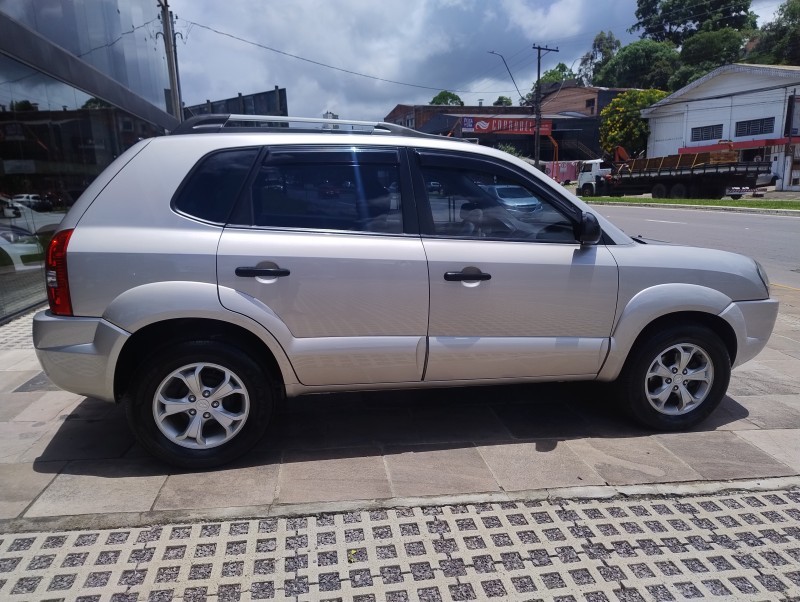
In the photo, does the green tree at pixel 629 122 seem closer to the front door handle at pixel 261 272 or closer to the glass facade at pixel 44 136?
the glass facade at pixel 44 136

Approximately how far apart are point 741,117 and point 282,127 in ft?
150

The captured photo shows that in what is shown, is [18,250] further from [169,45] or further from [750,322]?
[169,45]

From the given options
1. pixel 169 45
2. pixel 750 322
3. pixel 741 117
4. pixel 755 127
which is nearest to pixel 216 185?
pixel 750 322

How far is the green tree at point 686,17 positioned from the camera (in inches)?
2618

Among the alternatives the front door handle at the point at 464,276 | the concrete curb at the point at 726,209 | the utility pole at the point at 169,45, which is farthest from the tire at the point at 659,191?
the front door handle at the point at 464,276

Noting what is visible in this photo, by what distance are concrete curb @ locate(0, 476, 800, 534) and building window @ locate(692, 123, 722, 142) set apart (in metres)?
46.5

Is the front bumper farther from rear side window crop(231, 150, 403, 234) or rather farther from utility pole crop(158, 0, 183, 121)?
utility pole crop(158, 0, 183, 121)

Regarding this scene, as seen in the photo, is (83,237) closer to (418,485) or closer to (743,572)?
(418,485)

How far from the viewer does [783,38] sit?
52.4 meters

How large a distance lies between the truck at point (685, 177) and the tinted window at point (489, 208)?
29809 millimetres

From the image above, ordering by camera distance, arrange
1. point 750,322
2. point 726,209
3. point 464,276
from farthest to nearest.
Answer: point 726,209, point 750,322, point 464,276

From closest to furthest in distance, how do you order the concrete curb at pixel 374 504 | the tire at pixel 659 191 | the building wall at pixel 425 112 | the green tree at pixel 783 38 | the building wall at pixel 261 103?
the concrete curb at pixel 374 504, the building wall at pixel 261 103, the tire at pixel 659 191, the green tree at pixel 783 38, the building wall at pixel 425 112

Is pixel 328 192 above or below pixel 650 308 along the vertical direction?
above

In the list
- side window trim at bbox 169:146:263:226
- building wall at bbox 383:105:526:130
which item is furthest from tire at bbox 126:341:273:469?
building wall at bbox 383:105:526:130
